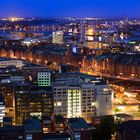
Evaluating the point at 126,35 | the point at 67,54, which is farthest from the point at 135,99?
the point at 126,35

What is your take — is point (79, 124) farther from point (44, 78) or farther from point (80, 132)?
point (44, 78)

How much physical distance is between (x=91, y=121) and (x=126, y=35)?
957 inches

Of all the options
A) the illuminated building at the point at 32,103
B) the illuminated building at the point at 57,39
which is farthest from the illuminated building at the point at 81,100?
the illuminated building at the point at 57,39

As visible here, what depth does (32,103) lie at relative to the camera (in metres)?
9.57

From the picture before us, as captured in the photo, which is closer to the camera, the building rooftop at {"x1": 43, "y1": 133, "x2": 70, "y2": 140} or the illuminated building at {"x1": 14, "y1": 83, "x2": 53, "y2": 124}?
the building rooftop at {"x1": 43, "y1": 133, "x2": 70, "y2": 140}

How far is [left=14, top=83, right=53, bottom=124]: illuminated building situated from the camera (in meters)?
9.46

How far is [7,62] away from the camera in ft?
52.9

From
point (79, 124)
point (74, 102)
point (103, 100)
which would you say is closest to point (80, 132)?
point (79, 124)

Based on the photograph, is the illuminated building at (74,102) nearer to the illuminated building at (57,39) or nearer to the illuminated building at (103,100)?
the illuminated building at (103,100)

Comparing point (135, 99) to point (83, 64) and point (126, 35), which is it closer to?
point (83, 64)

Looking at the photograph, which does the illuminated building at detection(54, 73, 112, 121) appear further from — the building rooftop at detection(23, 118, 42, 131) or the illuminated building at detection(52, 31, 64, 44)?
the illuminated building at detection(52, 31, 64, 44)

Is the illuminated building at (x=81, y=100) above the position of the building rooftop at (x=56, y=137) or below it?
above

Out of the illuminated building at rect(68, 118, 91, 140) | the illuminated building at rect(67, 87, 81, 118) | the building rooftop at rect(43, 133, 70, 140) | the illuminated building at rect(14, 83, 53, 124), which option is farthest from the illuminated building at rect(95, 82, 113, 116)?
the building rooftop at rect(43, 133, 70, 140)

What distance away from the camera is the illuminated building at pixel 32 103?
9.46 meters
